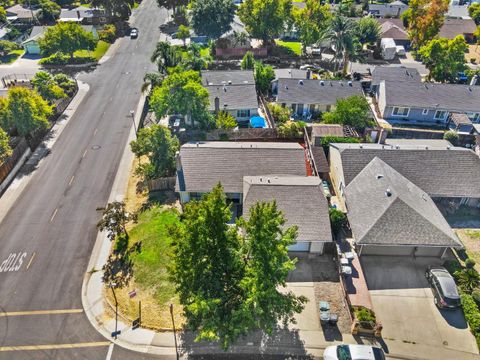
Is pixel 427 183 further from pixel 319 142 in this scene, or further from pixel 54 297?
pixel 54 297

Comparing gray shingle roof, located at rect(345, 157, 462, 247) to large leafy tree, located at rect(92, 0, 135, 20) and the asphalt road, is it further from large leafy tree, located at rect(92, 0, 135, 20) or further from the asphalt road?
large leafy tree, located at rect(92, 0, 135, 20)

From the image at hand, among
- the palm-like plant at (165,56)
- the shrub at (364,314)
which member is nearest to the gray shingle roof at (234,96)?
the palm-like plant at (165,56)

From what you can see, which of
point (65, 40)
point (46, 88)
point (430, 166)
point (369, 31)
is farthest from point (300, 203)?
point (369, 31)

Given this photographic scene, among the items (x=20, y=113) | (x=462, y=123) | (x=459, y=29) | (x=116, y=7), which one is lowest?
(x=462, y=123)

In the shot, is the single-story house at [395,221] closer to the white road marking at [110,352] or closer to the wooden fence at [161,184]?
the wooden fence at [161,184]

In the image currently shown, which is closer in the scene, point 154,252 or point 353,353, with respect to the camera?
point 353,353

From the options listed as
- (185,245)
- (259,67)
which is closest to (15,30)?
(259,67)

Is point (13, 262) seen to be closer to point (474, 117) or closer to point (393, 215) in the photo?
point (393, 215)

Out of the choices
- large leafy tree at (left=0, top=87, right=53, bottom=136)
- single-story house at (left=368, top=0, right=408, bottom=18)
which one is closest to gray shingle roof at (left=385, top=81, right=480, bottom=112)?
large leafy tree at (left=0, top=87, right=53, bottom=136)
